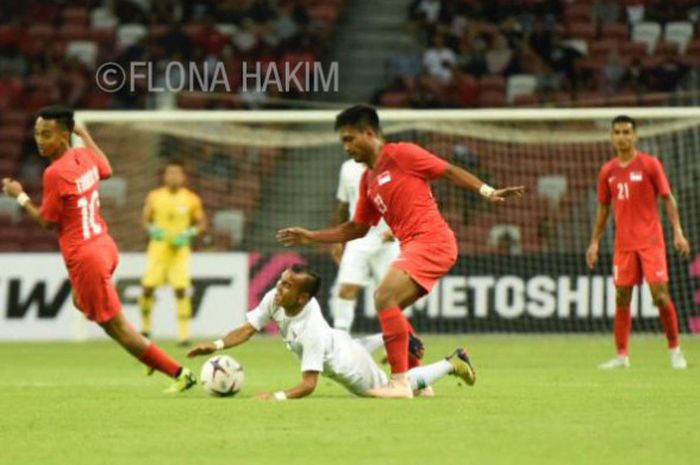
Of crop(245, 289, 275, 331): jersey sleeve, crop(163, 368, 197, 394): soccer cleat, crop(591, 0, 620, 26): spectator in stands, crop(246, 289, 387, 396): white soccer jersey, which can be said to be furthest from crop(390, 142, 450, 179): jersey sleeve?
crop(591, 0, 620, 26): spectator in stands

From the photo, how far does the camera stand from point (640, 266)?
14828 mm

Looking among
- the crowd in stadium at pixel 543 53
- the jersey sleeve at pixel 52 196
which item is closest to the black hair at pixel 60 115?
the jersey sleeve at pixel 52 196

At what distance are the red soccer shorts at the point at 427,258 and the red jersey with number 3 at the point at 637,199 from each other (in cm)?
406

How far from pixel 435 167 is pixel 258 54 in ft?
49.5

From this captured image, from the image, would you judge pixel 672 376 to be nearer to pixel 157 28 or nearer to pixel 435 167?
pixel 435 167

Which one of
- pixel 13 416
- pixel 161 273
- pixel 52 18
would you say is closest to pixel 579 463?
pixel 13 416

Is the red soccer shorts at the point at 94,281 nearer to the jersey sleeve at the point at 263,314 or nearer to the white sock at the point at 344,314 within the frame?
the jersey sleeve at the point at 263,314

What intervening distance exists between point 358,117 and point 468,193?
1022cm

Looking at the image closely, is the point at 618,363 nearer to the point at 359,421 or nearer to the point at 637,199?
the point at 637,199

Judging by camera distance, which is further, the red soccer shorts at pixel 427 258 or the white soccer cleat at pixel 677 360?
the white soccer cleat at pixel 677 360

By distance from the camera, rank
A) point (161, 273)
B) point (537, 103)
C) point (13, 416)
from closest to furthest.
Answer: point (13, 416), point (161, 273), point (537, 103)

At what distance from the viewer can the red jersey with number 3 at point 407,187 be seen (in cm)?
1106

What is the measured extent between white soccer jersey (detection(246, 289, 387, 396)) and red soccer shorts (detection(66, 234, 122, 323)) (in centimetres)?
119

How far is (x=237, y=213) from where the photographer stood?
21703 millimetres
